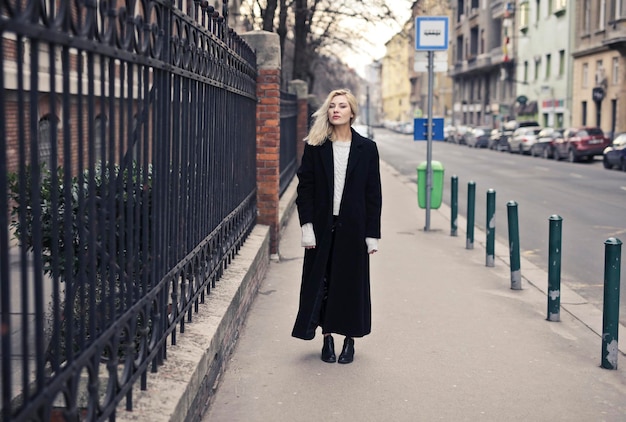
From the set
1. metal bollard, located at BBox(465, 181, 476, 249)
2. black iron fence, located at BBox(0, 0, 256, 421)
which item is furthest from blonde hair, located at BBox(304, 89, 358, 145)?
metal bollard, located at BBox(465, 181, 476, 249)

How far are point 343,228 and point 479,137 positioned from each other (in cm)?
5473

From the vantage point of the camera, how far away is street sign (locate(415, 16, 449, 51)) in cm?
1288

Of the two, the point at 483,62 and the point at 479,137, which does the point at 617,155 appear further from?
the point at 483,62

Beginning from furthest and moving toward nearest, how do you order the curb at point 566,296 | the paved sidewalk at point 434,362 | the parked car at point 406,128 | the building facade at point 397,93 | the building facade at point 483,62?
the building facade at point 397,93 → the parked car at point 406,128 → the building facade at point 483,62 → the curb at point 566,296 → the paved sidewalk at point 434,362

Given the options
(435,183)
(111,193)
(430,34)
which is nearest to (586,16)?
(435,183)

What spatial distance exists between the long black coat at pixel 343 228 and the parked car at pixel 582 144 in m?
33.0

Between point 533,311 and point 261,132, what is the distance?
350 cm

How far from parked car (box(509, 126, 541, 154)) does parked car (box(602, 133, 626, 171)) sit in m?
12.6

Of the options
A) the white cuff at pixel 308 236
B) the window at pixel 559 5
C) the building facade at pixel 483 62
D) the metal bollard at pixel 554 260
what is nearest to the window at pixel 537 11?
the window at pixel 559 5

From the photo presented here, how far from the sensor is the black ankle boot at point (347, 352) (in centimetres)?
580

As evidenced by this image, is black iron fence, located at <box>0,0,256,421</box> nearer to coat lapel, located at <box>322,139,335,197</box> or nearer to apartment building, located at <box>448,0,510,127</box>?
coat lapel, located at <box>322,139,335,197</box>

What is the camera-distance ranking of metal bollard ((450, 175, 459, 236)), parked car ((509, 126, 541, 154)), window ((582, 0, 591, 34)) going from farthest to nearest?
window ((582, 0, 591, 34)) → parked car ((509, 126, 541, 154)) → metal bollard ((450, 175, 459, 236))

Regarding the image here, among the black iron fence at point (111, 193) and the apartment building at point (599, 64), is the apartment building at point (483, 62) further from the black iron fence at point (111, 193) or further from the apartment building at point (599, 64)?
the black iron fence at point (111, 193)

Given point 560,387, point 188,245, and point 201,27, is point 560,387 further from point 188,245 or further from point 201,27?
point 201,27
